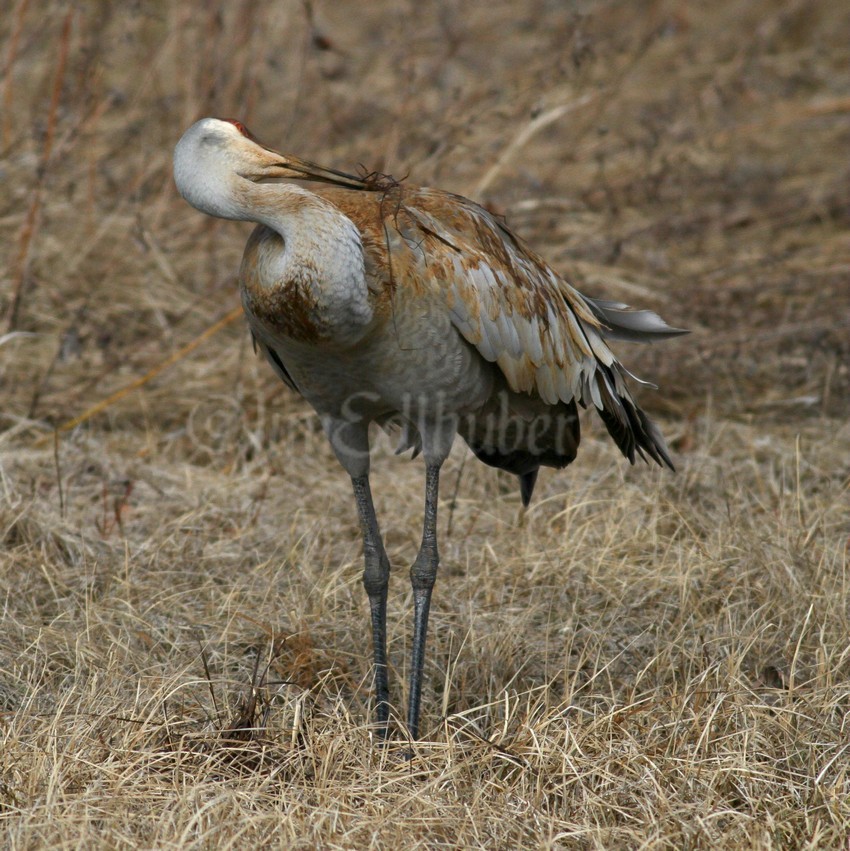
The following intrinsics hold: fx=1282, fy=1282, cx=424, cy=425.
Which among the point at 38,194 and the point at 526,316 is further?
the point at 38,194

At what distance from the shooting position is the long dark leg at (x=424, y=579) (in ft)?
11.6

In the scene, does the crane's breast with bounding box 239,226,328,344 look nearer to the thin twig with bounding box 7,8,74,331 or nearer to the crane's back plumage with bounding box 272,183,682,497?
the crane's back plumage with bounding box 272,183,682,497

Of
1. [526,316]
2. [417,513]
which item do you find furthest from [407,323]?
[417,513]

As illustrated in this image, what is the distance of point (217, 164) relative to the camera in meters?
3.11

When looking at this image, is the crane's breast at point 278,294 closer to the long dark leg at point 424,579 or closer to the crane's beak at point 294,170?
the crane's beak at point 294,170

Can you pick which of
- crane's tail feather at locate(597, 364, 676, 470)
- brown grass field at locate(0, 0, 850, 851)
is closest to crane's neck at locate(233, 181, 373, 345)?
brown grass field at locate(0, 0, 850, 851)

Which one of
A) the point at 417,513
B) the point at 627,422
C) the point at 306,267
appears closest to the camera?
the point at 306,267

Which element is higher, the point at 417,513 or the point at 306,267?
the point at 306,267

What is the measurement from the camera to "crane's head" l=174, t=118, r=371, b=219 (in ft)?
10.2

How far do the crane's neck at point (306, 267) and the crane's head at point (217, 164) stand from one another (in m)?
0.03

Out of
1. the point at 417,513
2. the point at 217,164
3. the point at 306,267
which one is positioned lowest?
the point at 417,513

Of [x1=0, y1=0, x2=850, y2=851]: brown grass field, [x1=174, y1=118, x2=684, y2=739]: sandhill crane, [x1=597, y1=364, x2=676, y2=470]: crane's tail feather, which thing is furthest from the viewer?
[x1=597, y1=364, x2=676, y2=470]: crane's tail feather

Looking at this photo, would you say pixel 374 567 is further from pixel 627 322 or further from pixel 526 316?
pixel 627 322

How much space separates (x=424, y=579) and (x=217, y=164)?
1.32 m
